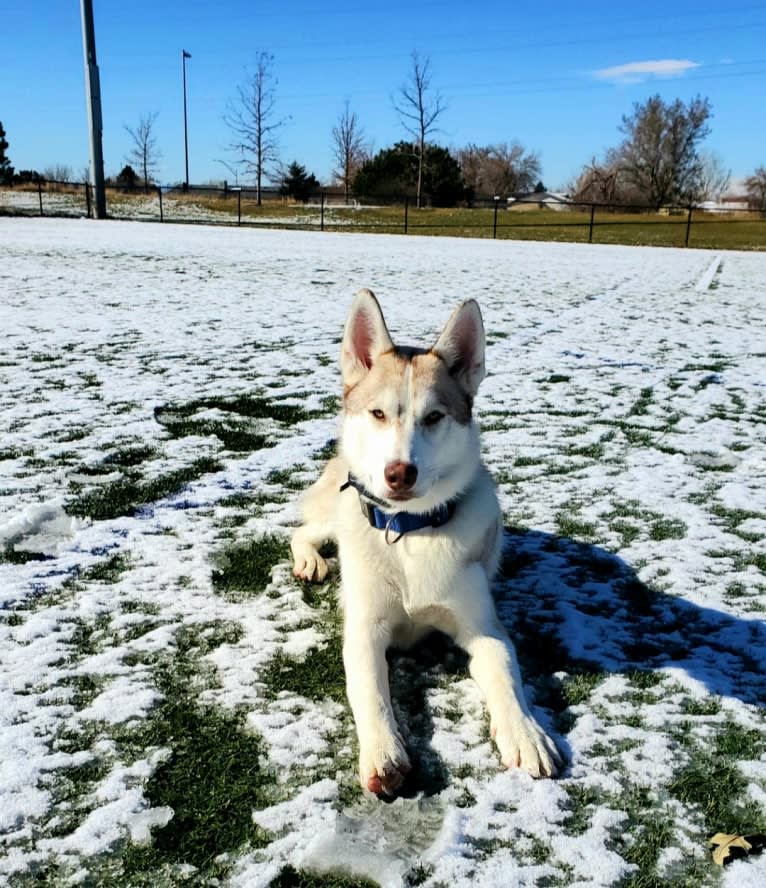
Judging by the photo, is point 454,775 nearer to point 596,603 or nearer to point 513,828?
point 513,828

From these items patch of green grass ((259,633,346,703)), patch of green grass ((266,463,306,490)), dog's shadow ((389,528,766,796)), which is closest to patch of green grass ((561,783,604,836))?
dog's shadow ((389,528,766,796))

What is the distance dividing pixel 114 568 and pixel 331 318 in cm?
772

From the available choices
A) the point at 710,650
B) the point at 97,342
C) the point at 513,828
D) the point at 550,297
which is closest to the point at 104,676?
the point at 513,828

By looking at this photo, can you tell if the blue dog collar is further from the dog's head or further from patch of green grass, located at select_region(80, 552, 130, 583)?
patch of green grass, located at select_region(80, 552, 130, 583)

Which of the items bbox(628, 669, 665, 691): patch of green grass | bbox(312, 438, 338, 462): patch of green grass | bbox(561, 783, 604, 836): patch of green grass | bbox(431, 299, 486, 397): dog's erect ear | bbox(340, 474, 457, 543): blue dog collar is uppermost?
bbox(431, 299, 486, 397): dog's erect ear

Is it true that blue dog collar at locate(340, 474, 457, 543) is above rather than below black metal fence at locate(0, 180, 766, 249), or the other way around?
below

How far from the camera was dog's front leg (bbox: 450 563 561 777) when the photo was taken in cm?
242

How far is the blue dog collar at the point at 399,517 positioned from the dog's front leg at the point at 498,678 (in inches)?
8.8

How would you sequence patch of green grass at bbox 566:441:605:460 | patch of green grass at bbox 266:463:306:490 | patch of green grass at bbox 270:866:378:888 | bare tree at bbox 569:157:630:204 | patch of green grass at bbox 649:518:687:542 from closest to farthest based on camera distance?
patch of green grass at bbox 270:866:378:888 → patch of green grass at bbox 649:518:687:542 → patch of green grass at bbox 266:463:306:490 → patch of green grass at bbox 566:441:605:460 → bare tree at bbox 569:157:630:204

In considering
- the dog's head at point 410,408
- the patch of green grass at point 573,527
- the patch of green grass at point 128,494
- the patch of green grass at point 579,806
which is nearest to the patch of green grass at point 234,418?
the patch of green grass at point 128,494

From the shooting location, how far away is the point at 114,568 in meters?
3.72

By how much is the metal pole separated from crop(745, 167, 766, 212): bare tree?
7017 centimetres

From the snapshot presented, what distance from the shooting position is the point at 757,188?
292ft

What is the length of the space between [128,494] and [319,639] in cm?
195
